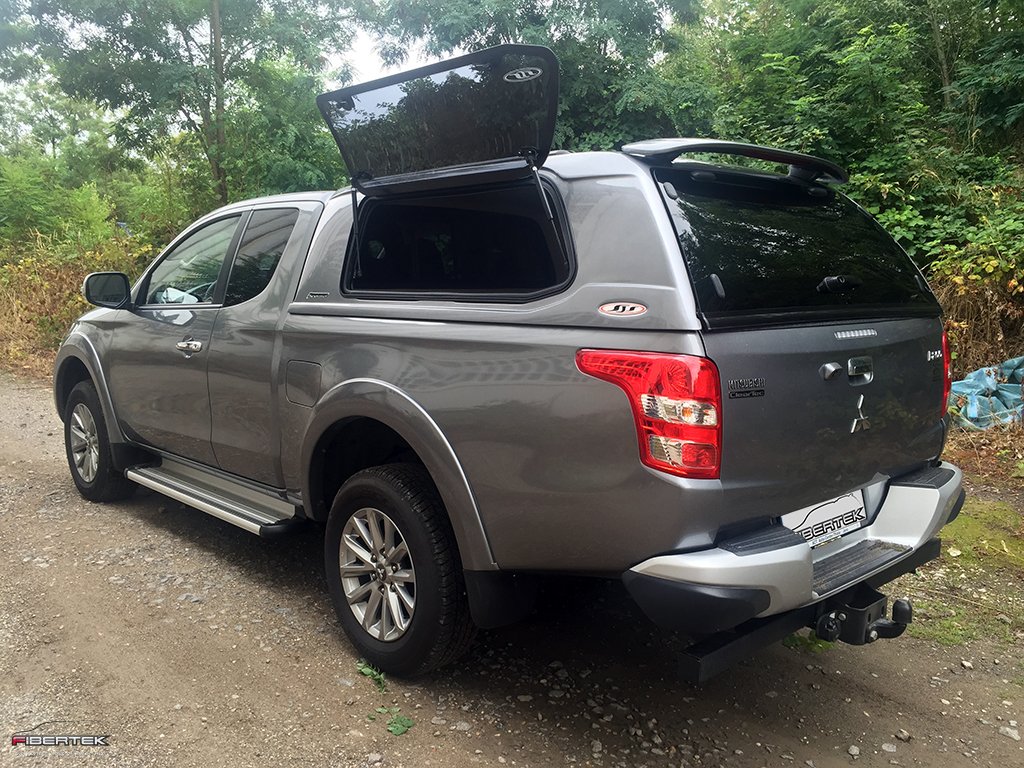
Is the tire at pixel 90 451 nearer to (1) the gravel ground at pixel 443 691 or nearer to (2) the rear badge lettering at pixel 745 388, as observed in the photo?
(1) the gravel ground at pixel 443 691

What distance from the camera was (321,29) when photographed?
41.1 ft

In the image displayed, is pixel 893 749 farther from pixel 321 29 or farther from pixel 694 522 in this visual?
pixel 321 29

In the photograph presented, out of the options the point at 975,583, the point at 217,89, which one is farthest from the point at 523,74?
the point at 217,89

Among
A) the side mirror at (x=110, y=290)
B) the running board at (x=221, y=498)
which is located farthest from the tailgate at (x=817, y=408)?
the side mirror at (x=110, y=290)

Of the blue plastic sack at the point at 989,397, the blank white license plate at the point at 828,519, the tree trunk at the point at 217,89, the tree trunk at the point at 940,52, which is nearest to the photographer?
the blank white license plate at the point at 828,519

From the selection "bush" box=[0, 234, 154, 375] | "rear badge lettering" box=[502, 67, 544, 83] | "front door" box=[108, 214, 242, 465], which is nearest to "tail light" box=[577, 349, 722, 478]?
"rear badge lettering" box=[502, 67, 544, 83]

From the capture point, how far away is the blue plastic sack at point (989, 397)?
5.97 m

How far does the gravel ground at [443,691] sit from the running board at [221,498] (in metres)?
0.42

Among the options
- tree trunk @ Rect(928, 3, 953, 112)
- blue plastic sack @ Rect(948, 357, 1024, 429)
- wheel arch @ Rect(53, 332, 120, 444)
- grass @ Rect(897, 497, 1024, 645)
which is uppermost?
tree trunk @ Rect(928, 3, 953, 112)

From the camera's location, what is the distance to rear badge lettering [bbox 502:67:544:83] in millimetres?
2629

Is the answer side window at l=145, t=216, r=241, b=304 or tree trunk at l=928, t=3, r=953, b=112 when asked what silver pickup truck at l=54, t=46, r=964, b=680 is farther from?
tree trunk at l=928, t=3, r=953, b=112

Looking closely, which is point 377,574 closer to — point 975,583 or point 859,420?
point 859,420

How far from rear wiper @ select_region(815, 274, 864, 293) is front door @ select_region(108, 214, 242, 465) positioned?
2.81 metres

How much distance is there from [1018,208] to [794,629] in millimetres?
6061
